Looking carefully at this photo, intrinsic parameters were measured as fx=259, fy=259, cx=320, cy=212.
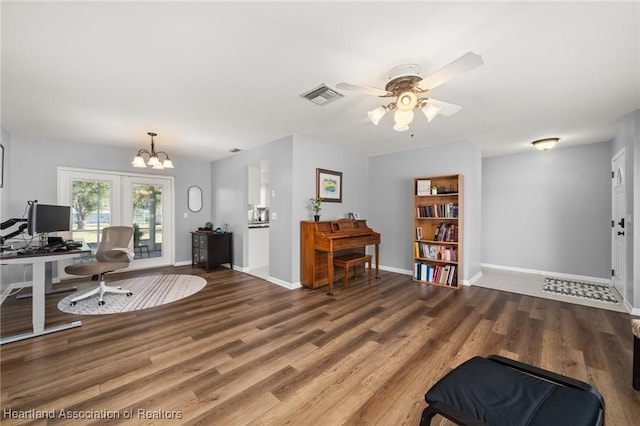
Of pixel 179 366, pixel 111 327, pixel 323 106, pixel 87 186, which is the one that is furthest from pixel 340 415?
pixel 87 186

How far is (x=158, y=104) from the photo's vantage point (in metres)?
2.95

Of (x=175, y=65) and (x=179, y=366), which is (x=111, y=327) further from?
(x=175, y=65)

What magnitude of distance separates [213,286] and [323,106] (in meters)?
3.27

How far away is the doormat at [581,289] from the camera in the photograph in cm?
369

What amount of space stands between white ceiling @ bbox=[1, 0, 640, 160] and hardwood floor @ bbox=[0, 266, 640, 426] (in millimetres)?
2438

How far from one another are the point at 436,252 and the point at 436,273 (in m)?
0.36

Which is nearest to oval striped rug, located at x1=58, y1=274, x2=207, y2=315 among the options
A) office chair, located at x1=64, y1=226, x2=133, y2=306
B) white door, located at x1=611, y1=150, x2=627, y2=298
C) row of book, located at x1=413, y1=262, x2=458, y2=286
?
office chair, located at x1=64, y1=226, x2=133, y2=306

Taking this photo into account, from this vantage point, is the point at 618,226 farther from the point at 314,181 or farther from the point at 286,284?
the point at 286,284

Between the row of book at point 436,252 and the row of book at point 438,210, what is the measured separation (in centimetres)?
54

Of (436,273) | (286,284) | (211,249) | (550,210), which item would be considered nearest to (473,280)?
(436,273)

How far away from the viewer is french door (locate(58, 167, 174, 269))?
4.74m

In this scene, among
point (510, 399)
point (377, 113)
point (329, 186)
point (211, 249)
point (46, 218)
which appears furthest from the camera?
point (211, 249)

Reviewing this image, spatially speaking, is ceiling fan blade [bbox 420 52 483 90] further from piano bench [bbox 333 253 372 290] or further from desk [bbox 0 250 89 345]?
desk [bbox 0 250 89 345]

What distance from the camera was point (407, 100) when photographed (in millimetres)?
2141
